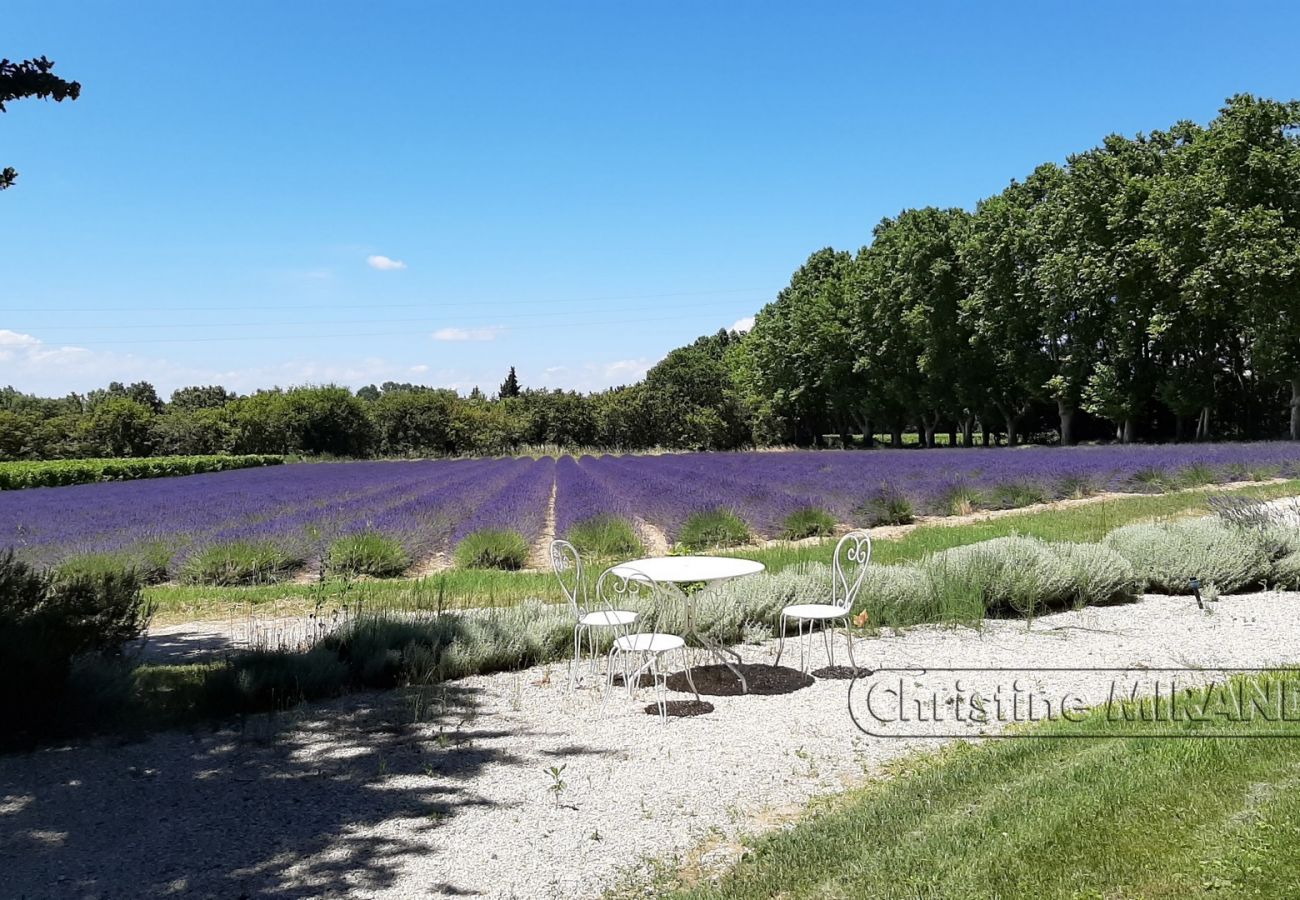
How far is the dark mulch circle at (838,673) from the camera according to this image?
538 cm

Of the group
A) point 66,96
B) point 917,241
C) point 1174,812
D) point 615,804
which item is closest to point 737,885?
point 615,804

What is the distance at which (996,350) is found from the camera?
37562mm

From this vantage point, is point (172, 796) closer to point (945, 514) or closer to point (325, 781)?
point (325, 781)

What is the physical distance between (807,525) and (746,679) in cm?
774

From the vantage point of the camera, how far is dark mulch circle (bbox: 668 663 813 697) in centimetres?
522

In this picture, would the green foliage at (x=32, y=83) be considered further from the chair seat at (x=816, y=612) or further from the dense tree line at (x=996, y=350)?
the dense tree line at (x=996, y=350)

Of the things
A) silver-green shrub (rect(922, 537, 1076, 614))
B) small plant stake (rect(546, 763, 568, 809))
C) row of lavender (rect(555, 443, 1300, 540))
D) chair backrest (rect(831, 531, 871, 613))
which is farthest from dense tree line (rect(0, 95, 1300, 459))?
small plant stake (rect(546, 763, 568, 809))

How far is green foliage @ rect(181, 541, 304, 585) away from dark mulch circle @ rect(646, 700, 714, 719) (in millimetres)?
7381

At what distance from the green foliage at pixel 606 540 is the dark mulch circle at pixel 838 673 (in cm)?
550

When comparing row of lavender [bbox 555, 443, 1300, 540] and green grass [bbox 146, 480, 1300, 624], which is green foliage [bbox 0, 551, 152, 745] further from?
row of lavender [bbox 555, 443, 1300, 540]

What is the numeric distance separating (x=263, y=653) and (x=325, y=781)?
181 centimetres

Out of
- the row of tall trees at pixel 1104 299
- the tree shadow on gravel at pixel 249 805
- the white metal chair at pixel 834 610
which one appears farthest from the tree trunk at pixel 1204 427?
the tree shadow on gravel at pixel 249 805

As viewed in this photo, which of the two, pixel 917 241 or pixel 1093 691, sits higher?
pixel 917 241

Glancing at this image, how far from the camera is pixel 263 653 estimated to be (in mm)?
5320
